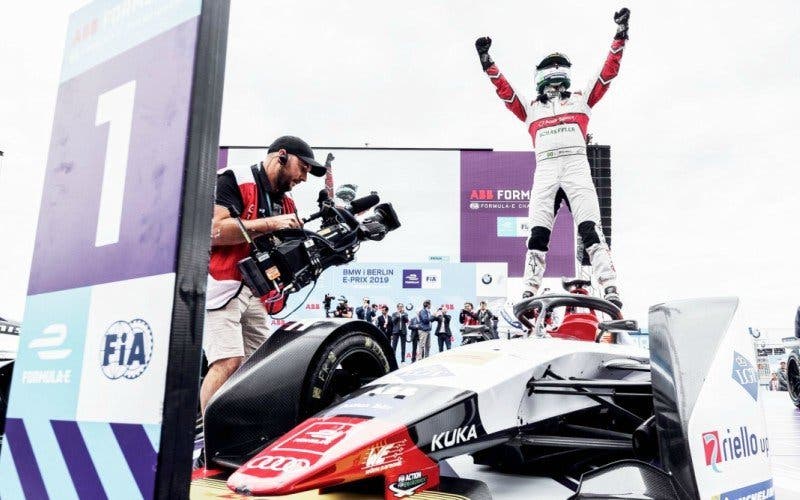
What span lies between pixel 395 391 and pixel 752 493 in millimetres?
985

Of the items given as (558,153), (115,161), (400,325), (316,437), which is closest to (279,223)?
(316,437)

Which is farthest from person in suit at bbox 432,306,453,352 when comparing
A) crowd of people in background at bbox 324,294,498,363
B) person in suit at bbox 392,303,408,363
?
person in suit at bbox 392,303,408,363

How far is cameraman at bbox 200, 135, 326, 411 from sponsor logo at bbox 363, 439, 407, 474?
1042 millimetres

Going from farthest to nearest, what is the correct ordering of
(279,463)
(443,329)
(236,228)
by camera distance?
(443,329) → (236,228) → (279,463)

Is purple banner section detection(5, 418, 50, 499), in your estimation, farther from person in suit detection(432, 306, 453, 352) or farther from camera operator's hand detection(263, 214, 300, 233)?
person in suit detection(432, 306, 453, 352)

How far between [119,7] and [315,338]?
1.22 metres

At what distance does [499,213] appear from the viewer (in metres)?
13.8

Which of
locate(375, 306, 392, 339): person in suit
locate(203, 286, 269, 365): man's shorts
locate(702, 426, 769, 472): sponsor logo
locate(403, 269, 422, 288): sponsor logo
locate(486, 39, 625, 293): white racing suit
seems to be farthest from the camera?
locate(403, 269, 422, 288): sponsor logo

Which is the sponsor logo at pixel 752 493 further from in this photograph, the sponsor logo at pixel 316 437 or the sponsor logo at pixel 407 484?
the sponsor logo at pixel 316 437

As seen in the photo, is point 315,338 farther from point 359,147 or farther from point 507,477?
point 359,147

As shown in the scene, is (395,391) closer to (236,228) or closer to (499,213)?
(236,228)

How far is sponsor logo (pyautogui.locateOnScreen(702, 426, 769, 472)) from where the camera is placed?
149cm

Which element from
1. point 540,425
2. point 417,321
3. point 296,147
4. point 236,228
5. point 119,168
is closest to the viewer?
point 119,168

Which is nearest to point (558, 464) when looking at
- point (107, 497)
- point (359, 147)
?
point (107, 497)
